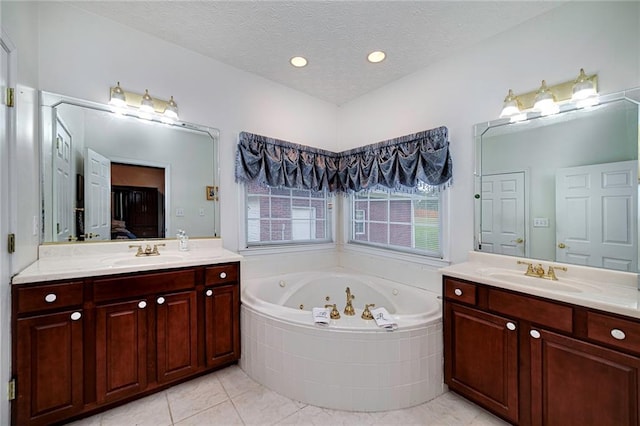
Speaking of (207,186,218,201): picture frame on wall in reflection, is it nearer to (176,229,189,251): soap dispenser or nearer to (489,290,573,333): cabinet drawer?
(176,229,189,251): soap dispenser

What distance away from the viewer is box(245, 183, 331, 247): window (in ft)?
9.27

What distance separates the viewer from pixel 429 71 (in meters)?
2.52

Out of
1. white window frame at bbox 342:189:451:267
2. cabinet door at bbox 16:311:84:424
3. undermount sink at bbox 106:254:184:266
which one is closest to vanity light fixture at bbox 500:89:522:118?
white window frame at bbox 342:189:451:267

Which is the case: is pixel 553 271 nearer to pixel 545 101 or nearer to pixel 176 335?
pixel 545 101

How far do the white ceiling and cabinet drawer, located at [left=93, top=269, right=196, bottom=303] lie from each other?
1.87m

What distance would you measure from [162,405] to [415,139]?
2909mm

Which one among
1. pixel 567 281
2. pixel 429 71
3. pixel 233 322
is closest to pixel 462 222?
pixel 567 281

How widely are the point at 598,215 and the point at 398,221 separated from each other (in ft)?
5.05

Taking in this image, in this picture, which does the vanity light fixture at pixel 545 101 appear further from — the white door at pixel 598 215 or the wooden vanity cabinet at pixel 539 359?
the wooden vanity cabinet at pixel 539 359

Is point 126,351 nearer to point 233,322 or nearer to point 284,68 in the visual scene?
point 233,322

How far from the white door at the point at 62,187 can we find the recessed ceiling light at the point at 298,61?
1876 mm

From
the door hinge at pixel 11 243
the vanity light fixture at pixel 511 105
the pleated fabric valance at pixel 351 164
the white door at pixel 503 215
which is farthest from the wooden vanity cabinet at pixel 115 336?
the vanity light fixture at pixel 511 105

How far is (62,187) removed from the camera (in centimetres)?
186

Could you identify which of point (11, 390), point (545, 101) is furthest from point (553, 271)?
point (11, 390)
